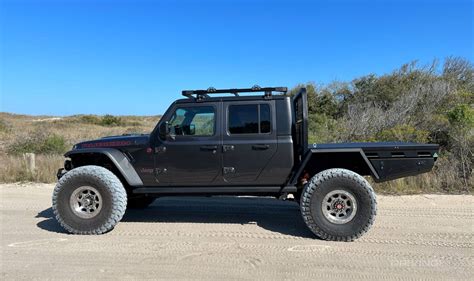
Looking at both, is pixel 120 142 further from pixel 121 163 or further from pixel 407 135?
pixel 407 135

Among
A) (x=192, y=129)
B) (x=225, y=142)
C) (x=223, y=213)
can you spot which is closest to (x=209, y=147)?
(x=225, y=142)

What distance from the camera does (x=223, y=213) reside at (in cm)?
698

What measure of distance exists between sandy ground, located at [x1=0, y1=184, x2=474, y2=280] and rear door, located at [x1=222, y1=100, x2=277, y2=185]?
0.87 metres

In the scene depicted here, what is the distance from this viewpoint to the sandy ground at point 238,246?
14.0 feet

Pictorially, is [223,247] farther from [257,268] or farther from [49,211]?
[49,211]

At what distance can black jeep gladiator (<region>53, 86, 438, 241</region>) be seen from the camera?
5.61m

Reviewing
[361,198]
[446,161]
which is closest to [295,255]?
[361,198]

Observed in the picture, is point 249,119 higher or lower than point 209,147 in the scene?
higher

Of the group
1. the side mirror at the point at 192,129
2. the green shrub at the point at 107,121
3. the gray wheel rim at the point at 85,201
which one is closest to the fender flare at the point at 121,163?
the gray wheel rim at the point at 85,201

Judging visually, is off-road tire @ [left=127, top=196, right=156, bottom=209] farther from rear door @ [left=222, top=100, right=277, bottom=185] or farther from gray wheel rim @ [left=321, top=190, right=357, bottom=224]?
gray wheel rim @ [left=321, top=190, right=357, bottom=224]

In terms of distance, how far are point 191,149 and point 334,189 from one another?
6.90ft

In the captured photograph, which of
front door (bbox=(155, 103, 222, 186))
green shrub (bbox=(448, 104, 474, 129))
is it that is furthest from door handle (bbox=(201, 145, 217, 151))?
green shrub (bbox=(448, 104, 474, 129))

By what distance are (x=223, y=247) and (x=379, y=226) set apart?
2488mm

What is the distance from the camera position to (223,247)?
5.10m
